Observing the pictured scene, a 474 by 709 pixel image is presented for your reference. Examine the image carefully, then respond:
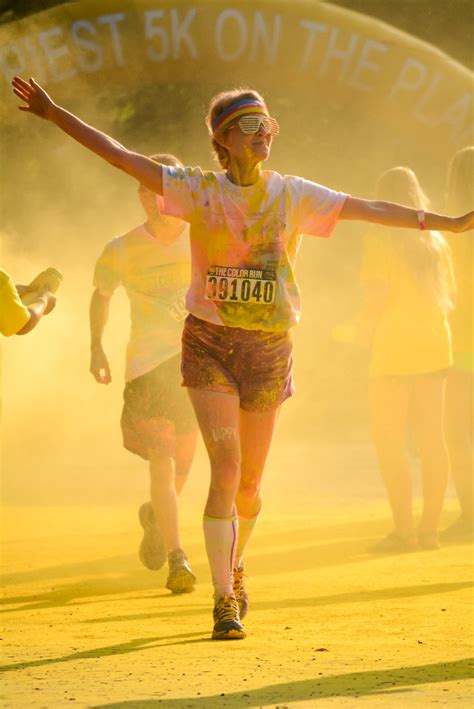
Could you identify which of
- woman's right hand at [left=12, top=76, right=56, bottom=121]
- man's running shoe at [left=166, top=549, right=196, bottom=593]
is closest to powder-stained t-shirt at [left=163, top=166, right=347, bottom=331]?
woman's right hand at [left=12, top=76, right=56, bottom=121]

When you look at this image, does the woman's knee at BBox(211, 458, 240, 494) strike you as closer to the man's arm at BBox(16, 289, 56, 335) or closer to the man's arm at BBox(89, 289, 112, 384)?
the man's arm at BBox(16, 289, 56, 335)

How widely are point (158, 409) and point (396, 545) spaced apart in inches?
67.6

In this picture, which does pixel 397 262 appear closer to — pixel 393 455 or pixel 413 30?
pixel 393 455

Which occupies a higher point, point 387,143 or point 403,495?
point 387,143

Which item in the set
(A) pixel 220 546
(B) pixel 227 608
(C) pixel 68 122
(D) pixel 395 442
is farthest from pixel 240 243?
(D) pixel 395 442

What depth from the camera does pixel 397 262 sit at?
23.6 ft

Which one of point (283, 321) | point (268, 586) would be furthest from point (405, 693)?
point (268, 586)

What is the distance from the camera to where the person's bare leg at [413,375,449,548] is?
7.30 meters

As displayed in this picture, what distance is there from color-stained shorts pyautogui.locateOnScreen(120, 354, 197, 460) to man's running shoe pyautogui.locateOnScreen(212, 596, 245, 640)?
1.65 meters

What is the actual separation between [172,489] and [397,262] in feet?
5.86

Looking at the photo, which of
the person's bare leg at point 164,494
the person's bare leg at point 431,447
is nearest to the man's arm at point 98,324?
the person's bare leg at point 164,494

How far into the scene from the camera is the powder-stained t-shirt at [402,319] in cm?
718

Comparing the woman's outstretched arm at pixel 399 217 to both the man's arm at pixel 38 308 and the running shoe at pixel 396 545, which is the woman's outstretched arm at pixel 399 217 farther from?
the running shoe at pixel 396 545

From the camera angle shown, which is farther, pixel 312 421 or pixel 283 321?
pixel 312 421
